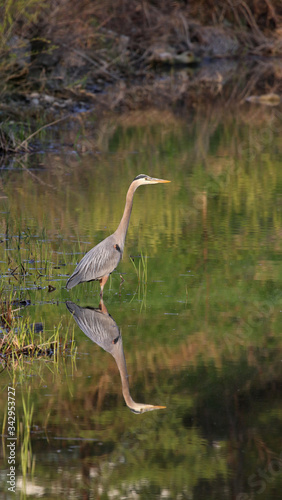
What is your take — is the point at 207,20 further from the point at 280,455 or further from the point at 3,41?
the point at 280,455

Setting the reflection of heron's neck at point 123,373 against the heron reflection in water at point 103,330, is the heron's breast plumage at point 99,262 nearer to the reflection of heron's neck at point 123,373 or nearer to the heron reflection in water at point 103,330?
the heron reflection in water at point 103,330

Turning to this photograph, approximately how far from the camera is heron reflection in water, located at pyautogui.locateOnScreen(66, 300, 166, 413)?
5993 millimetres

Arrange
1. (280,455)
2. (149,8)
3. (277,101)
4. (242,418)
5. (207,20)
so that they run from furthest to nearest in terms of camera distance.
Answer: (207,20), (149,8), (277,101), (242,418), (280,455)

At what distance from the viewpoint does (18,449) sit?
→ 501cm

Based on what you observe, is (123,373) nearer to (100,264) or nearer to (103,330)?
(103,330)

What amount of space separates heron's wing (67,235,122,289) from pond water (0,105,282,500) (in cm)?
19

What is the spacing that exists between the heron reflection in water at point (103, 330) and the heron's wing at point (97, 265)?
21 cm

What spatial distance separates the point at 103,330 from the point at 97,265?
0.89 meters

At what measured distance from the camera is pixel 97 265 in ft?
25.0

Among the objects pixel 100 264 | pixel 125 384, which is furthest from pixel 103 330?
pixel 125 384

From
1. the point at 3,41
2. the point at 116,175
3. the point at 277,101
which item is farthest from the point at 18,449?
the point at 277,101

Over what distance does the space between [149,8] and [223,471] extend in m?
30.5

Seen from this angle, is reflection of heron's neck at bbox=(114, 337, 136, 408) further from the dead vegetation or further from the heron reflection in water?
the dead vegetation

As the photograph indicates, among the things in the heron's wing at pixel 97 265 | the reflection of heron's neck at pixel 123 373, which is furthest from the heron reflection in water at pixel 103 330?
the heron's wing at pixel 97 265
